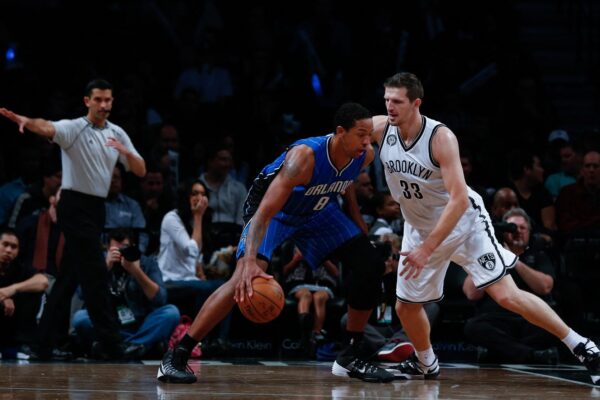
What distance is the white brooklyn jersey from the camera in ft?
22.5

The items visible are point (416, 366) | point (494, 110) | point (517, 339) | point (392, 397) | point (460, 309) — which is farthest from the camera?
point (494, 110)

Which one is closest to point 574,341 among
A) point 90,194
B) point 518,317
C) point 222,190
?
point 518,317

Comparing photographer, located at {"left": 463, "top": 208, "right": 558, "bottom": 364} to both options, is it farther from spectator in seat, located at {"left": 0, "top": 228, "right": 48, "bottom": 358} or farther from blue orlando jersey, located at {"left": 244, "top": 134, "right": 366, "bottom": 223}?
spectator in seat, located at {"left": 0, "top": 228, "right": 48, "bottom": 358}

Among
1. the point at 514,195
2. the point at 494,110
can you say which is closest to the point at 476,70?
the point at 494,110

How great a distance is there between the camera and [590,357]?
678cm

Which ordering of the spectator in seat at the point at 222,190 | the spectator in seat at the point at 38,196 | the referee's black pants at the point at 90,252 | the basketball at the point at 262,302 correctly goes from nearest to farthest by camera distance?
the basketball at the point at 262,302 → the referee's black pants at the point at 90,252 → the spectator in seat at the point at 38,196 → the spectator in seat at the point at 222,190

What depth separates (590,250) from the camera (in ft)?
33.7

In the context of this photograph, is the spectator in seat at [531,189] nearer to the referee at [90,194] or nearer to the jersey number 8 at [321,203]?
the referee at [90,194]

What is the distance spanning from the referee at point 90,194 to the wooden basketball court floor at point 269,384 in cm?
48

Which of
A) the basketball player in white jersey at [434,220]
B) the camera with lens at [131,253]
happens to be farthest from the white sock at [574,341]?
the camera with lens at [131,253]

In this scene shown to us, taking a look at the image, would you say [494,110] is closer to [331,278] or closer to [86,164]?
[331,278]

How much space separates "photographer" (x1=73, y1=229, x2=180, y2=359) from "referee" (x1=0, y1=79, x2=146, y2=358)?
457mm

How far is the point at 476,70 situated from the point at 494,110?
0.69m

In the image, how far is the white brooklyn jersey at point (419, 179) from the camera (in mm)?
6863
